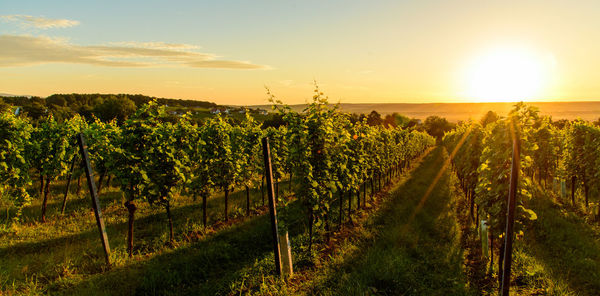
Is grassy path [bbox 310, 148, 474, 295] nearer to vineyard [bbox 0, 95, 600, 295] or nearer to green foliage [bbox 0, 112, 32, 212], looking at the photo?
vineyard [bbox 0, 95, 600, 295]

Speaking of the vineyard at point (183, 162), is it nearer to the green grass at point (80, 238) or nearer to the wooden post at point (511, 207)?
the green grass at point (80, 238)

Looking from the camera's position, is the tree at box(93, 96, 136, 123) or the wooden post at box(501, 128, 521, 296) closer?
the wooden post at box(501, 128, 521, 296)

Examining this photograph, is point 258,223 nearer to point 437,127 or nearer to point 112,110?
point 112,110

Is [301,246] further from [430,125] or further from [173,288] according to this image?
[430,125]

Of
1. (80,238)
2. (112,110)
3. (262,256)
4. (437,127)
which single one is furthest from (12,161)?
(437,127)

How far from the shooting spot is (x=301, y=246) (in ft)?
29.2

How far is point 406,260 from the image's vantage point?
8102mm

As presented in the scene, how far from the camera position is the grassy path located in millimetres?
6828

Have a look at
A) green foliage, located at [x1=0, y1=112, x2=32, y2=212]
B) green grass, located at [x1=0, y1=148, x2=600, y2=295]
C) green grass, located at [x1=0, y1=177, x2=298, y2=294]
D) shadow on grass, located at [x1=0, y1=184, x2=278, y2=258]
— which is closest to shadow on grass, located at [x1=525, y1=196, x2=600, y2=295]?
green grass, located at [x1=0, y1=148, x2=600, y2=295]

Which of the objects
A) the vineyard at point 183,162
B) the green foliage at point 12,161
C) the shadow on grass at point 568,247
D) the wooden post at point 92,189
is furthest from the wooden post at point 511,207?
the green foliage at point 12,161

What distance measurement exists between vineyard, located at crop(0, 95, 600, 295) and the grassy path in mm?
51

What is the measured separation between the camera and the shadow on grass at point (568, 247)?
782 centimetres

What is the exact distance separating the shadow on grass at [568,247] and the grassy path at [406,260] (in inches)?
97.9

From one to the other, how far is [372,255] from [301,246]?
2138 millimetres
